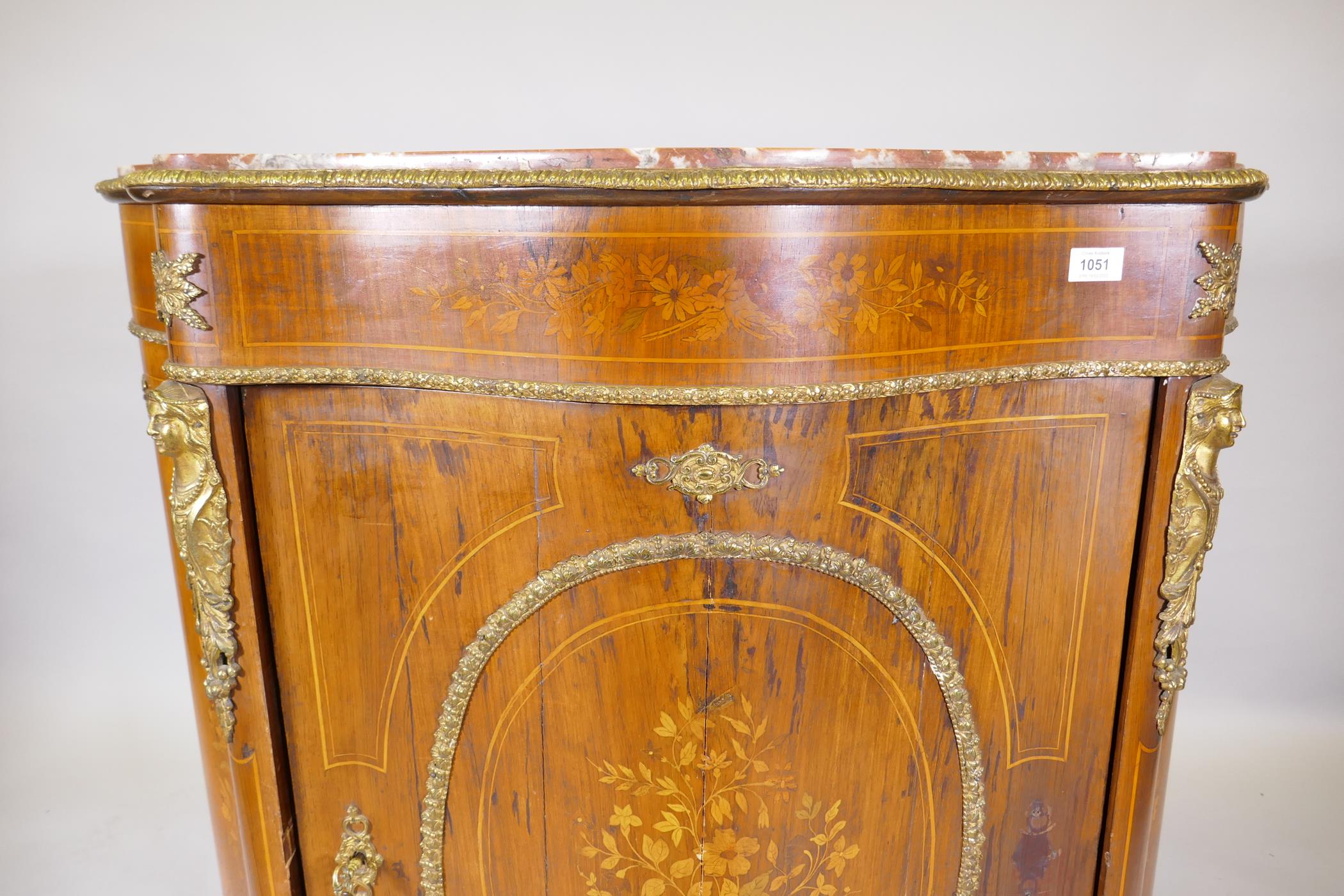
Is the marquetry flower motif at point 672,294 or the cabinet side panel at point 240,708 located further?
the cabinet side panel at point 240,708

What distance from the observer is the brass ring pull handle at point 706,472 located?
4.63ft

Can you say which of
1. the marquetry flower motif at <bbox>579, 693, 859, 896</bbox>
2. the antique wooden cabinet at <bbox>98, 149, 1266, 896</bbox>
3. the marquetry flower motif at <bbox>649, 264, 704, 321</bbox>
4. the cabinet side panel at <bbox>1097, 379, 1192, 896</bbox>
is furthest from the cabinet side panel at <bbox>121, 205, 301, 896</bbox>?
the cabinet side panel at <bbox>1097, 379, 1192, 896</bbox>

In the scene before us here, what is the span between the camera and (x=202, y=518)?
1.52m

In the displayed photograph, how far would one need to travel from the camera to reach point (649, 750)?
155 cm

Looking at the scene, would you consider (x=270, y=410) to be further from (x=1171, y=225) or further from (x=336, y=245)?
(x=1171, y=225)

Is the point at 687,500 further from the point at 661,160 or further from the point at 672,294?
the point at 661,160

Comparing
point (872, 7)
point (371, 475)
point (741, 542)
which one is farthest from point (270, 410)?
point (872, 7)

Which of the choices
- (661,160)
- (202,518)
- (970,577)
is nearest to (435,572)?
(202,518)

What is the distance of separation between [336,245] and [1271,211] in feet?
7.50

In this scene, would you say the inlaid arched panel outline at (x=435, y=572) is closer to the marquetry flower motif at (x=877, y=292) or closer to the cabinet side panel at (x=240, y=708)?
the cabinet side panel at (x=240, y=708)

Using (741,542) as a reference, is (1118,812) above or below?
below

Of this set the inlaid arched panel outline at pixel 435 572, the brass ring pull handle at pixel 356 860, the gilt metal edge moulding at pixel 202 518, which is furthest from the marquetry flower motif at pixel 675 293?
the brass ring pull handle at pixel 356 860

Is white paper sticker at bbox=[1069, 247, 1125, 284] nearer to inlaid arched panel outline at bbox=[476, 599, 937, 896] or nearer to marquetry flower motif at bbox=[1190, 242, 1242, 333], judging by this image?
marquetry flower motif at bbox=[1190, 242, 1242, 333]

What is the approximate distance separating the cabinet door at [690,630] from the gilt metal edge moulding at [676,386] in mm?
33
